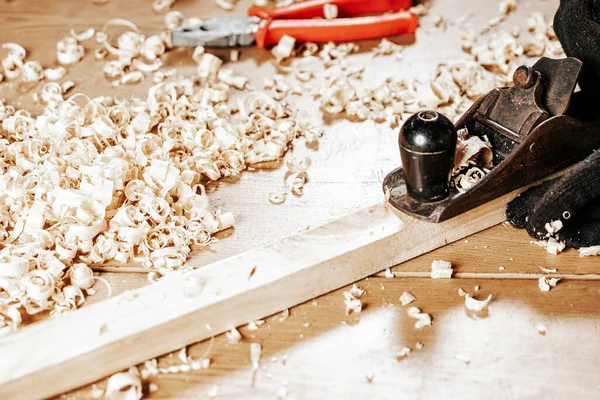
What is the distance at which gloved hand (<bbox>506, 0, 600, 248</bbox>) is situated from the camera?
120 cm

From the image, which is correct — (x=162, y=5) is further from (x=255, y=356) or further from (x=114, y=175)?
(x=255, y=356)

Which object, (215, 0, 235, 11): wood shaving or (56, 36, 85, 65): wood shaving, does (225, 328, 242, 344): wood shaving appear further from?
(215, 0, 235, 11): wood shaving

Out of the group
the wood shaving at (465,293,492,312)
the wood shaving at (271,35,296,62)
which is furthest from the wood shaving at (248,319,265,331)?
the wood shaving at (271,35,296,62)

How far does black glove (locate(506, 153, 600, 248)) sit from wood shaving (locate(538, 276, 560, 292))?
0.09m

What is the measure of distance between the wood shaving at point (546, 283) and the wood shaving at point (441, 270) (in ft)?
0.52

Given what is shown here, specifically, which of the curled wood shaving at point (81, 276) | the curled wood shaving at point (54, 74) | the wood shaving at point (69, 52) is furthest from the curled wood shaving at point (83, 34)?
the curled wood shaving at point (81, 276)

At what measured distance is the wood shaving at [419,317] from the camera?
45.3 inches

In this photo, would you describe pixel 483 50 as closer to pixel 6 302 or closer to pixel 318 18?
pixel 318 18

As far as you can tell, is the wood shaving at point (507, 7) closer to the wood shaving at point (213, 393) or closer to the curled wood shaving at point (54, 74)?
the curled wood shaving at point (54, 74)

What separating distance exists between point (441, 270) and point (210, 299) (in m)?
0.43

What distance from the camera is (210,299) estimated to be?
1110 millimetres

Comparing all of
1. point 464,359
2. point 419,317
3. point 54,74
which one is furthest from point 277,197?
point 54,74

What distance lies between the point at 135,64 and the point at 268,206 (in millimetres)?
689

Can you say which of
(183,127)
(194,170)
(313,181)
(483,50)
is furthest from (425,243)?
(483,50)
